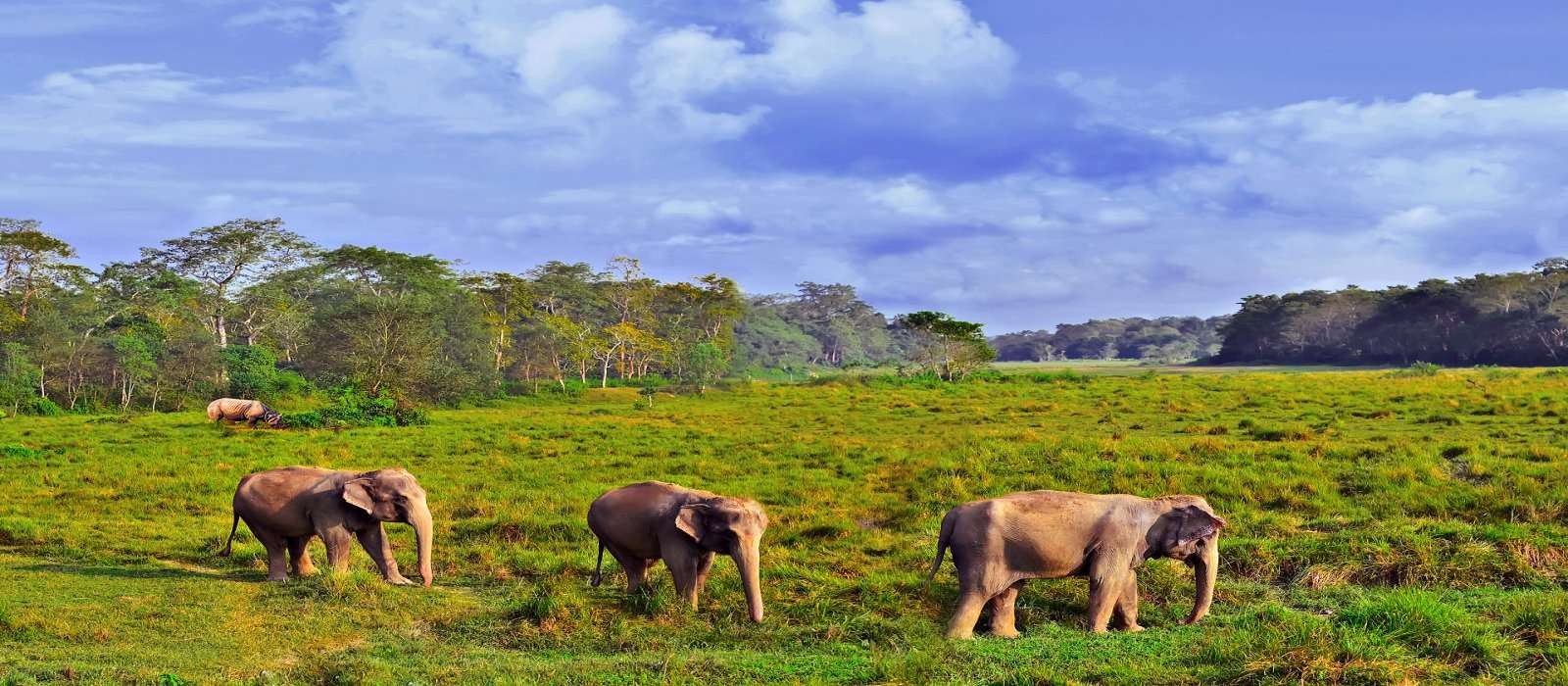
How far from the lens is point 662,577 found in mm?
11211

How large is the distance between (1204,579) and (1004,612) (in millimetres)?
1980

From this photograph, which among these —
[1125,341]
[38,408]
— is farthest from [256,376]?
[1125,341]

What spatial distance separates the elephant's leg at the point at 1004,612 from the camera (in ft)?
29.8

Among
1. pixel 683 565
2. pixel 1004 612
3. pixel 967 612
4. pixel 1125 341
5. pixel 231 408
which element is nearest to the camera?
pixel 967 612

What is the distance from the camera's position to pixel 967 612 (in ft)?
28.9

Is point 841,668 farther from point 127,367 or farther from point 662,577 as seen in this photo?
point 127,367

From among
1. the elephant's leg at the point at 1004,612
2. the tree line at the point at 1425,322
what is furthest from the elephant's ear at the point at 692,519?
the tree line at the point at 1425,322

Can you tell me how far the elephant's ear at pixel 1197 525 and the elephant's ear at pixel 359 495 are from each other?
28.6ft

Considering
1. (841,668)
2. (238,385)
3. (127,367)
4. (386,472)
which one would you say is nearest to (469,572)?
(386,472)

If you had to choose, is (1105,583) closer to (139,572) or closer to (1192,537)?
(1192,537)

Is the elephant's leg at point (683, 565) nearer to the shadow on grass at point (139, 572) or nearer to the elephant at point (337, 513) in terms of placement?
A: the elephant at point (337, 513)

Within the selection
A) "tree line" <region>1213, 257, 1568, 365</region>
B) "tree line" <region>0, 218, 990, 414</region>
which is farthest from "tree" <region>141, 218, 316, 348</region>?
"tree line" <region>1213, 257, 1568, 365</region>

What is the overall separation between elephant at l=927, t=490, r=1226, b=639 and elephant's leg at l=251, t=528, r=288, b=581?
25.7 ft

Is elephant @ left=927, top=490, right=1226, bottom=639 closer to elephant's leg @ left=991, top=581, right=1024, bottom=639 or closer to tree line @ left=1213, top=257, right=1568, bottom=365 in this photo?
elephant's leg @ left=991, top=581, right=1024, bottom=639
